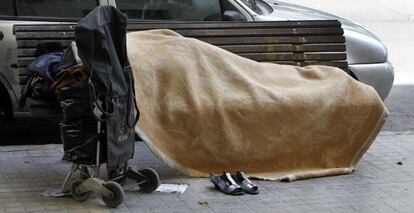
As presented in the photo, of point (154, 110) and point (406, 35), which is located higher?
point (154, 110)

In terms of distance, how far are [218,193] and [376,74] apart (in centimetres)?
275

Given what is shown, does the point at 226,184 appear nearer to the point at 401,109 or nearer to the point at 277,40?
the point at 277,40

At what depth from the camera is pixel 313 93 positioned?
6391 millimetres

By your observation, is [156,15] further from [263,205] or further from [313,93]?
[263,205]

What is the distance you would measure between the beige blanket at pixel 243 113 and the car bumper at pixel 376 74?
4.43 feet

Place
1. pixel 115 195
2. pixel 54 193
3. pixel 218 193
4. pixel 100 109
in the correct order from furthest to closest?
pixel 218 193
pixel 54 193
pixel 115 195
pixel 100 109

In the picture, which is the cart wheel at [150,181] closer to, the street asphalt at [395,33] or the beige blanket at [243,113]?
the beige blanket at [243,113]

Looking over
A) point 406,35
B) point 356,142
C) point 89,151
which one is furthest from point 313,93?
point 406,35

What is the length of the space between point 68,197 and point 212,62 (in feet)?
4.97

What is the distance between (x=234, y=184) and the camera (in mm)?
5930

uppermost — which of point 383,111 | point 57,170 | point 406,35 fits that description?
point 383,111

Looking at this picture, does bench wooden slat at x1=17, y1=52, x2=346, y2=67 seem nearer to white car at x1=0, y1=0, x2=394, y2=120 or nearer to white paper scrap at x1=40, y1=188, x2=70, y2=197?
white car at x1=0, y1=0, x2=394, y2=120

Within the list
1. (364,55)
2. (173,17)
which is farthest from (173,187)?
(364,55)

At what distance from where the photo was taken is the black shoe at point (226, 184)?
5863 mm
